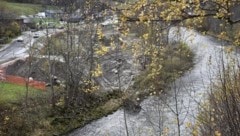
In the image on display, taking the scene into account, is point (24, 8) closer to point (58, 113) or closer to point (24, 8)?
point (24, 8)

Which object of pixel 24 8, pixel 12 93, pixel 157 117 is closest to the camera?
pixel 157 117

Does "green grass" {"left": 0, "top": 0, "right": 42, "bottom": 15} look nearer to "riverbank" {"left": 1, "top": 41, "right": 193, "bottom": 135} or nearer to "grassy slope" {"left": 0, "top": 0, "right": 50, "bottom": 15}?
"grassy slope" {"left": 0, "top": 0, "right": 50, "bottom": 15}

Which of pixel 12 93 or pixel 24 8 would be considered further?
pixel 24 8

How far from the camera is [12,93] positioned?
24.9 meters

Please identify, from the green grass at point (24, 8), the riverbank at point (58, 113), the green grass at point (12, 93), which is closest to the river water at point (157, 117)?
the riverbank at point (58, 113)

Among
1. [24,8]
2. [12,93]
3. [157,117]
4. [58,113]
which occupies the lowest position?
[58,113]

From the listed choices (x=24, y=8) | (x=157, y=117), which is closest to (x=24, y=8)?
(x=24, y=8)

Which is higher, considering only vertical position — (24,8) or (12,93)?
(12,93)

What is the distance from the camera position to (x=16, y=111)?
22219mm

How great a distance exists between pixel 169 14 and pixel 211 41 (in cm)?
3393

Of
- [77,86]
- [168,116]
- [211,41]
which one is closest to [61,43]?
[77,86]

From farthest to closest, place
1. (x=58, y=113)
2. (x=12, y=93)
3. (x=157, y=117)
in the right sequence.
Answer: (x=12, y=93) → (x=58, y=113) → (x=157, y=117)

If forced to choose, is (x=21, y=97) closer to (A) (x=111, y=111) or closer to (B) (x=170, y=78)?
(A) (x=111, y=111)

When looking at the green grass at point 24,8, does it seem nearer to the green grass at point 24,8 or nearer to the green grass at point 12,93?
the green grass at point 24,8
